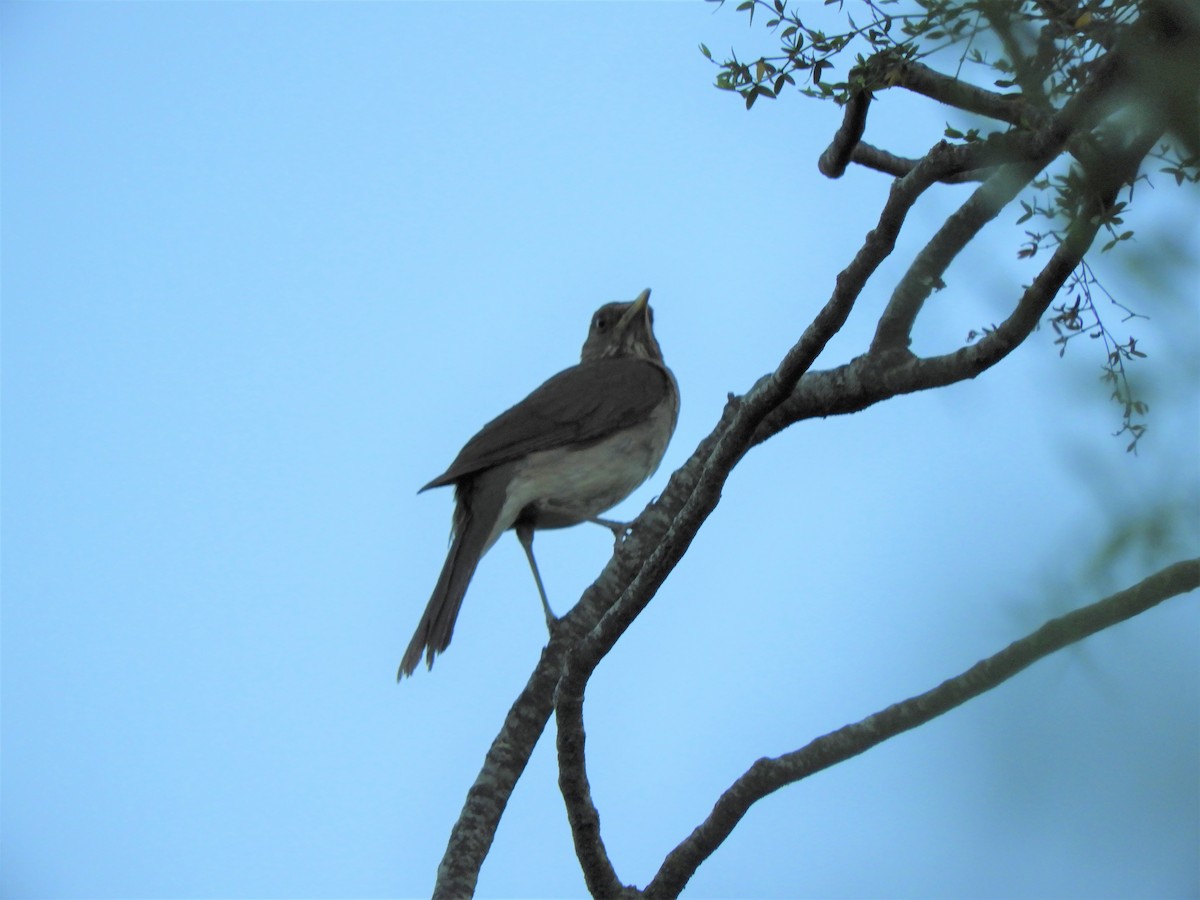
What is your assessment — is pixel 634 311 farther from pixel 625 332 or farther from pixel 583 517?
pixel 583 517

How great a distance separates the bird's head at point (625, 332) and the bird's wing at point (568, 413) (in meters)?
0.67

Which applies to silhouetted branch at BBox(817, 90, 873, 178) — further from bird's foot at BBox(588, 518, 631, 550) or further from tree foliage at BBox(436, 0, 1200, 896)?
bird's foot at BBox(588, 518, 631, 550)

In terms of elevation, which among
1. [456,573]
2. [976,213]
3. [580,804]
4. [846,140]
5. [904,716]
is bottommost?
[904,716]

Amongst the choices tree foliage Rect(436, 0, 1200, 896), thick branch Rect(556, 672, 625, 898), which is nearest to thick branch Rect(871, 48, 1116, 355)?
tree foliage Rect(436, 0, 1200, 896)

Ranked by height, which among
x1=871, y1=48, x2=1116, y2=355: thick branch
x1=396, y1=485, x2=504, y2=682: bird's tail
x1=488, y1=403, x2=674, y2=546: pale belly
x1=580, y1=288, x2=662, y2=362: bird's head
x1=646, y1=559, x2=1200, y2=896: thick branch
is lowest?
A: x1=646, y1=559, x2=1200, y2=896: thick branch

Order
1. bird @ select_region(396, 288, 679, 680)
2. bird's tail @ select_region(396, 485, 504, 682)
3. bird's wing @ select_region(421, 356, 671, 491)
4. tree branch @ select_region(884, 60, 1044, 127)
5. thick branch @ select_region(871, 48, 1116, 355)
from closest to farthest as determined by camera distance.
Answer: thick branch @ select_region(871, 48, 1116, 355)
tree branch @ select_region(884, 60, 1044, 127)
bird's tail @ select_region(396, 485, 504, 682)
bird @ select_region(396, 288, 679, 680)
bird's wing @ select_region(421, 356, 671, 491)

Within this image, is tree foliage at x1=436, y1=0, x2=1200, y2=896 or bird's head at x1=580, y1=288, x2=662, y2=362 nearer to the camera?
tree foliage at x1=436, y1=0, x2=1200, y2=896

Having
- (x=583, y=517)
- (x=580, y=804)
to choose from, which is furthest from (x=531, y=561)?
(x=580, y=804)

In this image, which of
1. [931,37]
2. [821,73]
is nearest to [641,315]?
[821,73]

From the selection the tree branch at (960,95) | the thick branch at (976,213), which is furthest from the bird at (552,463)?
the tree branch at (960,95)

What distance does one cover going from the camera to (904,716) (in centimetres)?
316

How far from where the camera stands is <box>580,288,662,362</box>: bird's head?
9.63 m

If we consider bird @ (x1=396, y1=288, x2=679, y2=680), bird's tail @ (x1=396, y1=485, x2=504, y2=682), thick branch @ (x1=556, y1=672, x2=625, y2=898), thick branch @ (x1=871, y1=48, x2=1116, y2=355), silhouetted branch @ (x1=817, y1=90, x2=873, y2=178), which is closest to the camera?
thick branch @ (x1=871, y1=48, x2=1116, y2=355)

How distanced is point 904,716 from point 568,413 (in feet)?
16.7
